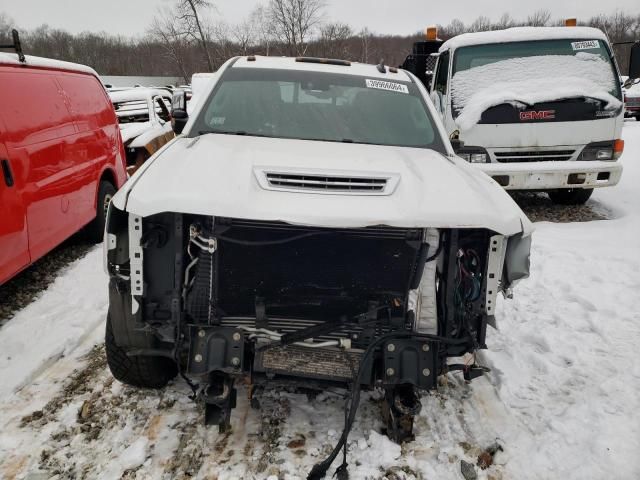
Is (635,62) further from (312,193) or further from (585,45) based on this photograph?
(312,193)

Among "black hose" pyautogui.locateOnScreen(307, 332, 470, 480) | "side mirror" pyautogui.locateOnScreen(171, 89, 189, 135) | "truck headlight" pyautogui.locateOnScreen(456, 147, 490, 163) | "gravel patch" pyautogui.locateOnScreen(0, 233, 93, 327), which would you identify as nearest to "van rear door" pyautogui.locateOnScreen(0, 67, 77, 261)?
"gravel patch" pyautogui.locateOnScreen(0, 233, 93, 327)

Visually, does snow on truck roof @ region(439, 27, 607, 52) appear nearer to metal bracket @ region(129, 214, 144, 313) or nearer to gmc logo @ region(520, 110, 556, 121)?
gmc logo @ region(520, 110, 556, 121)

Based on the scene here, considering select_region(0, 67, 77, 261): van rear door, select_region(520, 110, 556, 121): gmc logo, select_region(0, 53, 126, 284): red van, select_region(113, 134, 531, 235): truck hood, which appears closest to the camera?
select_region(113, 134, 531, 235): truck hood

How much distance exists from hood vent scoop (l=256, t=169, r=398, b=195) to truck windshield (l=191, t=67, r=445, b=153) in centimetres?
93

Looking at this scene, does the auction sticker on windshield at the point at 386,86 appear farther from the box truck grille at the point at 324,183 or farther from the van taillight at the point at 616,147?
the van taillight at the point at 616,147

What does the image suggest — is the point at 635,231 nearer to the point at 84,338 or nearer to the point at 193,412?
the point at 193,412

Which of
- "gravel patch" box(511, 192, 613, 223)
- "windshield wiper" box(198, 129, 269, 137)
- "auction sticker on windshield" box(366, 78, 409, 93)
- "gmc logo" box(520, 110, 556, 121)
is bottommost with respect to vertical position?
"gravel patch" box(511, 192, 613, 223)

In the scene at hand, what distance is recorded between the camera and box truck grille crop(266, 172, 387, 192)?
227 cm

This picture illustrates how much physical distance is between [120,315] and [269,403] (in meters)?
0.99

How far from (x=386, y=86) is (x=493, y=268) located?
1890 mm

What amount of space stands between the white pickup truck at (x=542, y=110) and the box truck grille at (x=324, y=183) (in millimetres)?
4214

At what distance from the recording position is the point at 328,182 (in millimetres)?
2303

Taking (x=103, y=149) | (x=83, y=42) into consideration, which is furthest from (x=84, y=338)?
(x=83, y=42)

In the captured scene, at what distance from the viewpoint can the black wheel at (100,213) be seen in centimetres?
539
